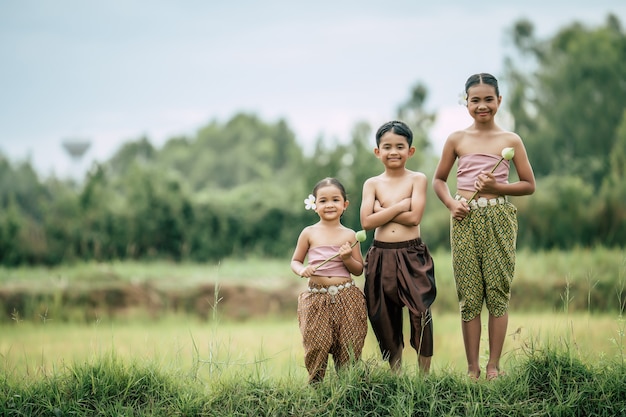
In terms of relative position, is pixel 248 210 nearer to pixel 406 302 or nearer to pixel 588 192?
pixel 588 192

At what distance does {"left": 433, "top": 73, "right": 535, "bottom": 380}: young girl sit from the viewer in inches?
171

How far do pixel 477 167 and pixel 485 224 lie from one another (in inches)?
14.3

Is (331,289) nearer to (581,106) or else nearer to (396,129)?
(396,129)

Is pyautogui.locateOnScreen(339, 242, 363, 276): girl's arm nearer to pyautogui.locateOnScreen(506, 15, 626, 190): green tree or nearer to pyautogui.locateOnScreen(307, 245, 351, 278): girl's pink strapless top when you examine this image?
pyautogui.locateOnScreen(307, 245, 351, 278): girl's pink strapless top

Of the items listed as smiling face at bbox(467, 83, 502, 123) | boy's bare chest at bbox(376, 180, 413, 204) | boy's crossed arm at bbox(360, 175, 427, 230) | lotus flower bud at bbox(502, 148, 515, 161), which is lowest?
boy's crossed arm at bbox(360, 175, 427, 230)

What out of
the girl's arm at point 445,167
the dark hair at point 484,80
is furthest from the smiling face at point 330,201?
the dark hair at point 484,80

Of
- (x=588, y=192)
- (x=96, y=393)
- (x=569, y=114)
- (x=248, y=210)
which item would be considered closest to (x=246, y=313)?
(x=248, y=210)

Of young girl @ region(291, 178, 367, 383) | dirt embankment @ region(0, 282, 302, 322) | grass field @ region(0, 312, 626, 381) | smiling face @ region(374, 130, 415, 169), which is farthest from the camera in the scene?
dirt embankment @ region(0, 282, 302, 322)

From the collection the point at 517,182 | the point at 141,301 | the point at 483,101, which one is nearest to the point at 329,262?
the point at 517,182

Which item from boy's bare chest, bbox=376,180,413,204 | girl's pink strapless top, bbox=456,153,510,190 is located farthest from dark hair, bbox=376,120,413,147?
girl's pink strapless top, bbox=456,153,510,190

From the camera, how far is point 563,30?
21547mm

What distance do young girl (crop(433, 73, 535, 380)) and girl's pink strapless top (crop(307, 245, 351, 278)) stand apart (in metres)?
0.74

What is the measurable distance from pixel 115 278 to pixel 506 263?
25.4ft

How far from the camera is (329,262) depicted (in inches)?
169
